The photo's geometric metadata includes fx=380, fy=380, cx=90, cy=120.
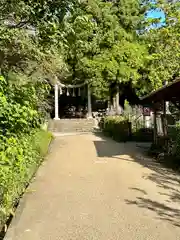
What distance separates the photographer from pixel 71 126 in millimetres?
30906

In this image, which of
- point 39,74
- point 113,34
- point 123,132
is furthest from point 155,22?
point 39,74

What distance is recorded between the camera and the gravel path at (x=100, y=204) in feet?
18.5

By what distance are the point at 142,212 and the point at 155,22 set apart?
17.7m

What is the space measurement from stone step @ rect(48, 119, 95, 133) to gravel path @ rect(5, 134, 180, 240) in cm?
1810

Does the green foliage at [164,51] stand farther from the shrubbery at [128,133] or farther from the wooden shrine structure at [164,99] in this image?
the shrubbery at [128,133]

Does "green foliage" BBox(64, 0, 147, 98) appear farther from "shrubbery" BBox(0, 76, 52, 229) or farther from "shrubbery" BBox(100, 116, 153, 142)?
"shrubbery" BBox(0, 76, 52, 229)

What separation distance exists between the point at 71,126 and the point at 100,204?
77.8ft

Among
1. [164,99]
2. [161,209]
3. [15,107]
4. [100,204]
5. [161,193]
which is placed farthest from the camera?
[164,99]

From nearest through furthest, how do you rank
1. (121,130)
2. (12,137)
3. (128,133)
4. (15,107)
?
(12,137)
(15,107)
(121,130)
(128,133)

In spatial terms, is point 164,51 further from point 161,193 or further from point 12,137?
point 12,137

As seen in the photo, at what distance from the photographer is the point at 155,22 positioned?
73.6 ft

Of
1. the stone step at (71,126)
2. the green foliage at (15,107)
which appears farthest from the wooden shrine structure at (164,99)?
the stone step at (71,126)

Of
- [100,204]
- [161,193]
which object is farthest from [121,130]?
[100,204]

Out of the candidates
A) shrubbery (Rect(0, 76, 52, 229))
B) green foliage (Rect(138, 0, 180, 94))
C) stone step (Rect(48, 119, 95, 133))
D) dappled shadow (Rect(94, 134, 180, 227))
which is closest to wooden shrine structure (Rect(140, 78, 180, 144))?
dappled shadow (Rect(94, 134, 180, 227))
